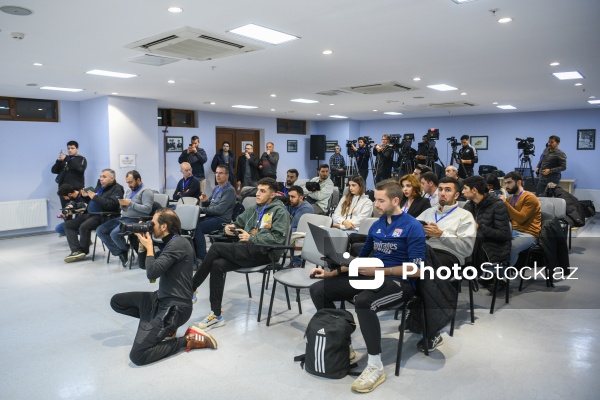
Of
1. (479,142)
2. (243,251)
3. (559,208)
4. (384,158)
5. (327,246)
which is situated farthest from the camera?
(479,142)

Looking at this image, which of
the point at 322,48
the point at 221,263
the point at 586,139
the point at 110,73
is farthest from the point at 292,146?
the point at 221,263

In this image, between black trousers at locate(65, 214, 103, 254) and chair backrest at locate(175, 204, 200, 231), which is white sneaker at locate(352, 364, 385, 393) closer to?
chair backrest at locate(175, 204, 200, 231)

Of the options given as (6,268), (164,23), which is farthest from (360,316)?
(6,268)

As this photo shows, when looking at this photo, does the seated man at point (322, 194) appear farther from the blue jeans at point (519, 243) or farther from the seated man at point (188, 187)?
the blue jeans at point (519, 243)

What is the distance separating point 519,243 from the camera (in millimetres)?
4238

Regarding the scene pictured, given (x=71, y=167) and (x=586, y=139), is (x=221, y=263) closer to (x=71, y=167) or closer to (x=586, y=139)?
(x=71, y=167)

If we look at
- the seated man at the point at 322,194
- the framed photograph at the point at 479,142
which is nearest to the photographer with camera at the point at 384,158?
the seated man at the point at 322,194

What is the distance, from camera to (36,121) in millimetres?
8352

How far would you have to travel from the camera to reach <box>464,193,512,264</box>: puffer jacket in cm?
388

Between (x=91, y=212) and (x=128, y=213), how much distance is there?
794mm

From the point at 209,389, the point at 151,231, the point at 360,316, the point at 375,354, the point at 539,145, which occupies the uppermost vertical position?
the point at 539,145

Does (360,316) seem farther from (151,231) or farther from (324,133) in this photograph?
(324,133)

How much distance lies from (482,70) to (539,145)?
7.08m

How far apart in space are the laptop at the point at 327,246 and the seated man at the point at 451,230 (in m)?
0.77
